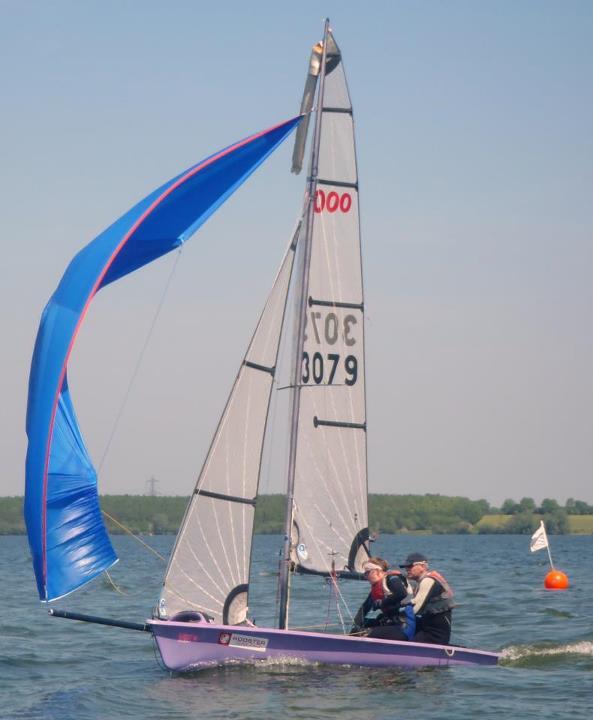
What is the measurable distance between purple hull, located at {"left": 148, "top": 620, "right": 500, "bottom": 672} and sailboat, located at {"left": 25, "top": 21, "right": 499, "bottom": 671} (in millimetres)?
16

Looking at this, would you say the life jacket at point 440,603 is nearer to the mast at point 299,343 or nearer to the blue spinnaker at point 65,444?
the mast at point 299,343

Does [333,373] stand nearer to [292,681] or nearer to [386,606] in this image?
[386,606]

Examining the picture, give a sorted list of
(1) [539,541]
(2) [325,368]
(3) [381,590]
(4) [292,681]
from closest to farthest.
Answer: (4) [292,681]
(3) [381,590]
(2) [325,368]
(1) [539,541]

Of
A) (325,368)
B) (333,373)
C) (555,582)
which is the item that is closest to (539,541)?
(555,582)

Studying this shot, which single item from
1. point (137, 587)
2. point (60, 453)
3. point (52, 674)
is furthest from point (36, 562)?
point (137, 587)

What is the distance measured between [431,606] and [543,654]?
11.0 ft

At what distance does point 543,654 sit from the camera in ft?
60.1

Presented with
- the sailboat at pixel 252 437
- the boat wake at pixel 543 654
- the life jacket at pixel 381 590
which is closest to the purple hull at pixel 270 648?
the sailboat at pixel 252 437

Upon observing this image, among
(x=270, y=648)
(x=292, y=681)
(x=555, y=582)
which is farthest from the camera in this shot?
(x=555, y=582)

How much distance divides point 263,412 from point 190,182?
308 centimetres

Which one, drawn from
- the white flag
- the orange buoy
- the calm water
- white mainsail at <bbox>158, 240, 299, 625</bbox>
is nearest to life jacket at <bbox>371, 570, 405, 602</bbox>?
the calm water

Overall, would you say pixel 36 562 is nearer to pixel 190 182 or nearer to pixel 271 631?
pixel 271 631

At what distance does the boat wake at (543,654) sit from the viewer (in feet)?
57.7

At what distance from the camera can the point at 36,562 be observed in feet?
45.6
